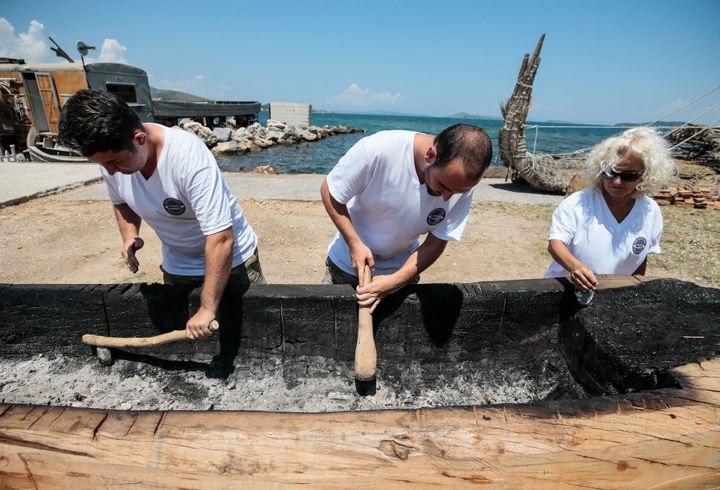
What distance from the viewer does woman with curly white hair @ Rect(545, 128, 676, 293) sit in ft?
5.78

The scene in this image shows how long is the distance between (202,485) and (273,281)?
126 inches

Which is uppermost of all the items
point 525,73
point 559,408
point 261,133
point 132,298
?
point 525,73

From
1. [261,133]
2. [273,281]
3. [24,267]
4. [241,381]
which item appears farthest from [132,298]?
[261,133]

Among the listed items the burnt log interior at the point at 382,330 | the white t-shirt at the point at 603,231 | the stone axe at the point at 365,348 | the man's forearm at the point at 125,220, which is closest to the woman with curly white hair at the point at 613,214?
the white t-shirt at the point at 603,231

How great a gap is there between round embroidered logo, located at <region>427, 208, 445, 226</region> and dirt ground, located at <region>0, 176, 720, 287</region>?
8.05ft

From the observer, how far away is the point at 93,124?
4.42 feet

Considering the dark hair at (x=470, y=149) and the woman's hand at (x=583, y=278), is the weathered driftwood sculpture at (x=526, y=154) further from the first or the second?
the dark hair at (x=470, y=149)

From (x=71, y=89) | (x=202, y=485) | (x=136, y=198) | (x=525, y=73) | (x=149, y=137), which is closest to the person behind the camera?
(x=202, y=485)

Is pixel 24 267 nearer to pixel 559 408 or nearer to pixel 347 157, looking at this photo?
pixel 347 157

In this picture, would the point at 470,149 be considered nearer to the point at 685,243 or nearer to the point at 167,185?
the point at 167,185

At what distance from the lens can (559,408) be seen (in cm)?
110

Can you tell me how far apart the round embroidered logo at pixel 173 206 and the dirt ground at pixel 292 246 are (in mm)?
2352

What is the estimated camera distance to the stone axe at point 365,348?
1573 millimetres

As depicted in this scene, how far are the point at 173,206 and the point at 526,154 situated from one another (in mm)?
7851
